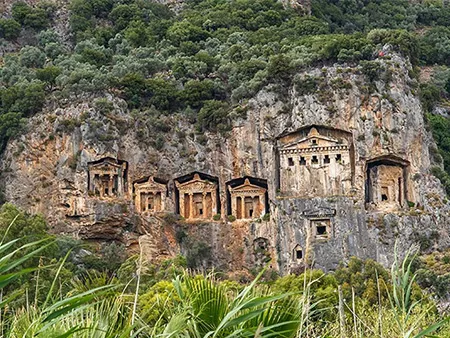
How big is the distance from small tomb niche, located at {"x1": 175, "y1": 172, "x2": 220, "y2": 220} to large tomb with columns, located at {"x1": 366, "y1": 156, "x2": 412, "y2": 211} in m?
8.96

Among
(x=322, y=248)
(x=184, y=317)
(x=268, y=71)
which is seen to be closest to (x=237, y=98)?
(x=268, y=71)

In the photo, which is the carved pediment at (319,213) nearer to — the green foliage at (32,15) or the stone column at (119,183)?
the stone column at (119,183)

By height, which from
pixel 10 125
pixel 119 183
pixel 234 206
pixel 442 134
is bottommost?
pixel 234 206

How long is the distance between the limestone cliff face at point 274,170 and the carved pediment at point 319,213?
0.06 meters

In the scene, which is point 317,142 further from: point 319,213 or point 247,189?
point 247,189

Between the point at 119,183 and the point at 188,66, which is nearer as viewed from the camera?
the point at 119,183

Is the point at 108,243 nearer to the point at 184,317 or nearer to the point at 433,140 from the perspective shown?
the point at 433,140

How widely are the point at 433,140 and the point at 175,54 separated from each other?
19.3 metres

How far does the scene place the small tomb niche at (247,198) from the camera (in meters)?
56.2

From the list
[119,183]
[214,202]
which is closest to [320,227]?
[214,202]

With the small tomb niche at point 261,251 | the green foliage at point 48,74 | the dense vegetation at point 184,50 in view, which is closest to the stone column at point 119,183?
the dense vegetation at point 184,50

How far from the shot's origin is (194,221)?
2218 inches

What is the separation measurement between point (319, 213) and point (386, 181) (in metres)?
4.48

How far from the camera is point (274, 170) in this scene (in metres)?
55.7
